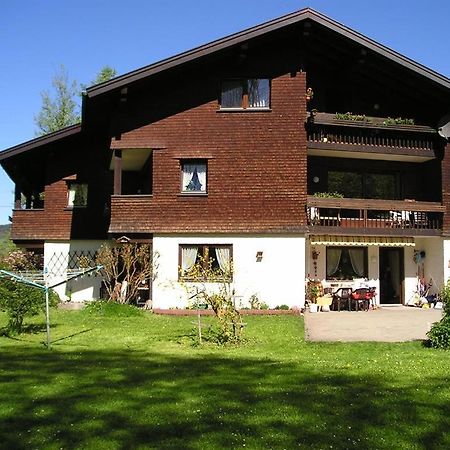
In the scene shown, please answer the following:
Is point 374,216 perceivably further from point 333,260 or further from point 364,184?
point 333,260

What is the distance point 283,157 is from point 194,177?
11.2ft

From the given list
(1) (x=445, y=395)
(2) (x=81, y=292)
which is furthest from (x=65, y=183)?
(1) (x=445, y=395)

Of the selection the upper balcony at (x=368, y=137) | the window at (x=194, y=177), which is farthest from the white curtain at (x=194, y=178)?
the upper balcony at (x=368, y=137)

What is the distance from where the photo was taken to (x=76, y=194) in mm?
26250

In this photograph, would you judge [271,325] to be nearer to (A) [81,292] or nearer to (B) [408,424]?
(B) [408,424]

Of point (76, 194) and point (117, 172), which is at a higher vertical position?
point (117, 172)

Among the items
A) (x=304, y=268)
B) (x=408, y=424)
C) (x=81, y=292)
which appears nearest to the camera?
(x=408, y=424)

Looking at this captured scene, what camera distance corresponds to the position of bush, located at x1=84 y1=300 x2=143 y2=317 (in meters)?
18.1

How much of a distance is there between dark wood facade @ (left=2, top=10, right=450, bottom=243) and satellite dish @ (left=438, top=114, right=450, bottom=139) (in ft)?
0.97

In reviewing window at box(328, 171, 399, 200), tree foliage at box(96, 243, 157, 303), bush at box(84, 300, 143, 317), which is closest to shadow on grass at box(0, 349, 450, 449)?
bush at box(84, 300, 143, 317)

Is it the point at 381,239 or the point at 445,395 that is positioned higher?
the point at 381,239

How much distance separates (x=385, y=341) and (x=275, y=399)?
6585 mm

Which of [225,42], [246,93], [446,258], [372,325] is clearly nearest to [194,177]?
[246,93]

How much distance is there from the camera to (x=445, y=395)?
8.05 metres
